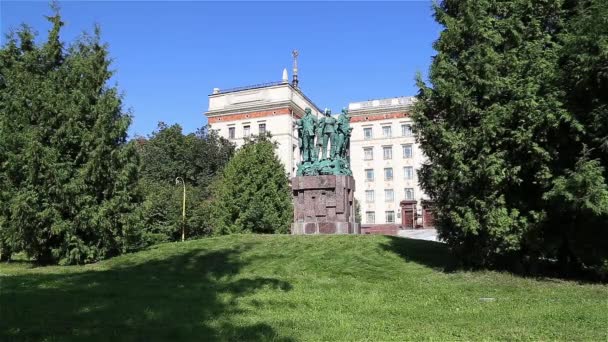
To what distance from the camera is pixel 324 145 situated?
20.1 metres

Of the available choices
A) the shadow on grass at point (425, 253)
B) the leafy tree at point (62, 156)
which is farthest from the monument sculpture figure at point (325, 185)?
the leafy tree at point (62, 156)

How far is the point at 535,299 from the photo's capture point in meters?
7.98

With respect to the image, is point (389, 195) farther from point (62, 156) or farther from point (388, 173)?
point (62, 156)

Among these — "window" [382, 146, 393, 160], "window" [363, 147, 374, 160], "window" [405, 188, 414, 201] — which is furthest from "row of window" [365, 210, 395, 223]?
"window" [363, 147, 374, 160]

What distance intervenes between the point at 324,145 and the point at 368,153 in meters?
43.5

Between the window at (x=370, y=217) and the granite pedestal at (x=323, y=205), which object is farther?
the window at (x=370, y=217)

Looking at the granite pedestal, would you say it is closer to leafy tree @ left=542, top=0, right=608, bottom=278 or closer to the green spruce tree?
the green spruce tree

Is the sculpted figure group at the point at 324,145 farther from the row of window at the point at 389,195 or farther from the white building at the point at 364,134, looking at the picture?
the row of window at the point at 389,195

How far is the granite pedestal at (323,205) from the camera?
18219 millimetres

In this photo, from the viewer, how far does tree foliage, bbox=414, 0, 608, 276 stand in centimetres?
873

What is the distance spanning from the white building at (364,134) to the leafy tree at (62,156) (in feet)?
140

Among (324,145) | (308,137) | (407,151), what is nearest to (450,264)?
(324,145)

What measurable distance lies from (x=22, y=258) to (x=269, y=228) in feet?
50.2

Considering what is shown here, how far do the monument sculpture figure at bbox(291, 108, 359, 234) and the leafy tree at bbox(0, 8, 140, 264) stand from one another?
19.8 feet
